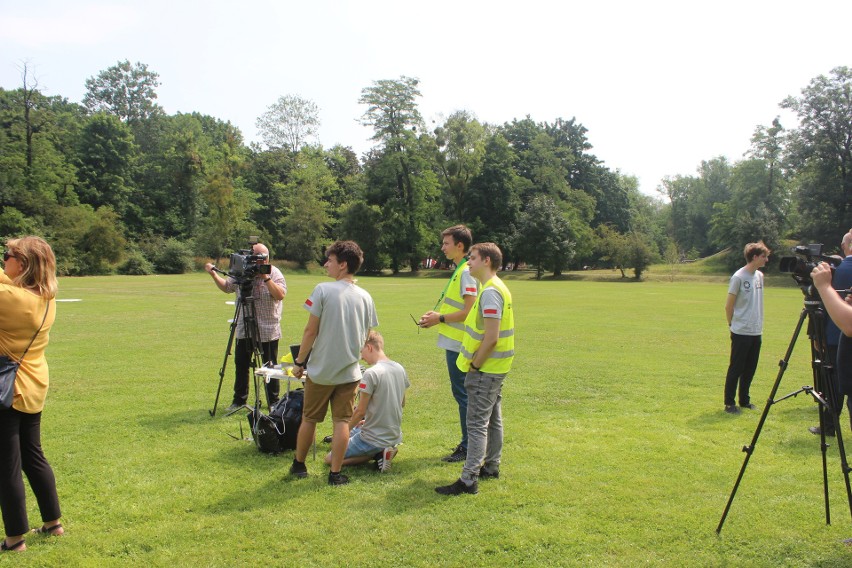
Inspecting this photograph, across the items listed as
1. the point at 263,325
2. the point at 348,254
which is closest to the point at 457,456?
the point at 348,254

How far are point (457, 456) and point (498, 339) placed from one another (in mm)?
1645

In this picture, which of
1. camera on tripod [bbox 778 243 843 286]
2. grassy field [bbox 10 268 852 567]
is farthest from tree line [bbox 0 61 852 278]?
camera on tripod [bbox 778 243 843 286]

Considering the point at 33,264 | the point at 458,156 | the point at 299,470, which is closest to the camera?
the point at 33,264

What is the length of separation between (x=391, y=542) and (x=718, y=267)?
6857 cm

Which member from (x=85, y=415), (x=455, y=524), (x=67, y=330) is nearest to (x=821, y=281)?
(x=455, y=524)

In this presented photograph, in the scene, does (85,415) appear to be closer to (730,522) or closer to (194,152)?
(730,522)

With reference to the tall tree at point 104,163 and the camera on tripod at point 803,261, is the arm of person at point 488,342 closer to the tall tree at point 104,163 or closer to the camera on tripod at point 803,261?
the camera on tripod at point 803,261

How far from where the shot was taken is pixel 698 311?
23.2m

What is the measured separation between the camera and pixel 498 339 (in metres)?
4.85

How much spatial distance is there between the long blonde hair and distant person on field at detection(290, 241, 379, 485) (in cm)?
187

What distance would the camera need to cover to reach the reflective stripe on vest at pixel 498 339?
488 cm

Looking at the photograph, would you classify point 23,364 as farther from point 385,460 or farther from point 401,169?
point 401,169

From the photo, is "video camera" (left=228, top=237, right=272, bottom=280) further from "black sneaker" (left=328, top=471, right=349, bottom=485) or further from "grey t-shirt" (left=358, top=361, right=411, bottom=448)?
"black sneaker" (left=328, top=471, right=349, bottom=485)

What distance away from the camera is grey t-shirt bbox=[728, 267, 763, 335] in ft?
25.9
